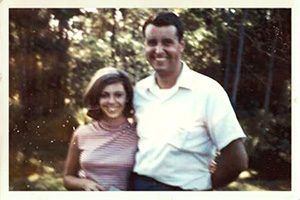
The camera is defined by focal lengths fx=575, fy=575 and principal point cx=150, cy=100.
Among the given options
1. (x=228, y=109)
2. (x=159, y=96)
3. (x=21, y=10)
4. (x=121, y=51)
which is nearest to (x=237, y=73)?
(x=228, y=109)

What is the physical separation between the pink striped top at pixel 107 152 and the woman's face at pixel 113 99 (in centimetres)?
5

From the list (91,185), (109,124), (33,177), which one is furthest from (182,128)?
(33,177)

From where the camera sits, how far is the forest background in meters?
1.80

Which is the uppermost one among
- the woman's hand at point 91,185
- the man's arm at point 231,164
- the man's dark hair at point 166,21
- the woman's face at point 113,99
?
the man's dark hair at point 166,21

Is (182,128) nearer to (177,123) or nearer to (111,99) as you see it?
(177,123)

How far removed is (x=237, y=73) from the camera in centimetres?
181

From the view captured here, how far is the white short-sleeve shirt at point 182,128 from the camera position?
5.87 feet

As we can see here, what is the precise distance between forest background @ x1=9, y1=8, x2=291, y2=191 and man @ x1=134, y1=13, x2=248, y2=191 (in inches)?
1.2

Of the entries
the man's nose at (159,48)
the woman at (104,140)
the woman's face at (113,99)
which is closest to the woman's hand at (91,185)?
the woman at (104,140)

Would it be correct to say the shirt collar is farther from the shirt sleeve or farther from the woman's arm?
the woman's arm

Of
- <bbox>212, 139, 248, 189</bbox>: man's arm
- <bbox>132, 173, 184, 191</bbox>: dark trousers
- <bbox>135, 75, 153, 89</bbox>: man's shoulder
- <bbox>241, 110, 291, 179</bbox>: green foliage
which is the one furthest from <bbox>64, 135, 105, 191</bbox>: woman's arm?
<bbox>241, 110, 291, 179</bbox>: green foliage

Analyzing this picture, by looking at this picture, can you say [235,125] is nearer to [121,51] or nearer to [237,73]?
[237,73]

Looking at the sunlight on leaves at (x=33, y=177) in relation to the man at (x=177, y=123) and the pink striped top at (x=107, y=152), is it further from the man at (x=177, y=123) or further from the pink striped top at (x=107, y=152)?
the man at (x=177, y=123)
